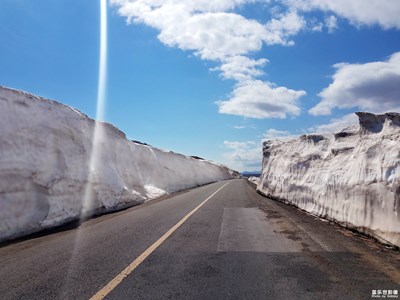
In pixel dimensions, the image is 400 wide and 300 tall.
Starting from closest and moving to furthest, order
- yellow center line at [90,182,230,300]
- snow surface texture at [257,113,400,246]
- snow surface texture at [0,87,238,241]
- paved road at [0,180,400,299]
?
yellow center line at [90,182,230,300]
paved road at [0,180,400,299]
snow surface texture at [257,113,400,246]
snow surface texture at [0,87,238,241]

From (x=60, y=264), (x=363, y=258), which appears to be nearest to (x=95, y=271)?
(x=60, y=264)

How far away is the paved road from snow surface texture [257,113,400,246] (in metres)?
0.62

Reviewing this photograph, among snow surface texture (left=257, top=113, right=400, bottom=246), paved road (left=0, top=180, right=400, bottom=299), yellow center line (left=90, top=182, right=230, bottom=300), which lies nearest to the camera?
yellow center line (left=90, top=182, right=230, bottom=300)

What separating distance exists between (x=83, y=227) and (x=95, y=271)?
16.2ft

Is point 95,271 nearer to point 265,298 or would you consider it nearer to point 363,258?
point 265,298

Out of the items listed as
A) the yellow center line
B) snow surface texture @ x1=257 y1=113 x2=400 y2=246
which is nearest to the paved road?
the yellow center line

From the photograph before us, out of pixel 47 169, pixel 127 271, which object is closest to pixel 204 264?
pixel 127 271

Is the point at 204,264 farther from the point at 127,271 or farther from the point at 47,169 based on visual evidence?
the point at 47,169

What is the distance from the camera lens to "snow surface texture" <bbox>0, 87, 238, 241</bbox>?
9.48 meters

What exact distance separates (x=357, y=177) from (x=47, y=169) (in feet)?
30.5

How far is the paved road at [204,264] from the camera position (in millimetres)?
4559

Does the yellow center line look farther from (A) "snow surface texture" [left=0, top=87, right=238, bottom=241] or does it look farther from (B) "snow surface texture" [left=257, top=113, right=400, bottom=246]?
(B) "snow surface texture" [left=257, top=113, right=400, bottom=246]

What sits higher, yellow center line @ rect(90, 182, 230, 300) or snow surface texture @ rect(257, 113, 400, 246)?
snow surface texture @ rect(257, 113, 400, 246)

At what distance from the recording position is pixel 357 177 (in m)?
9.44
